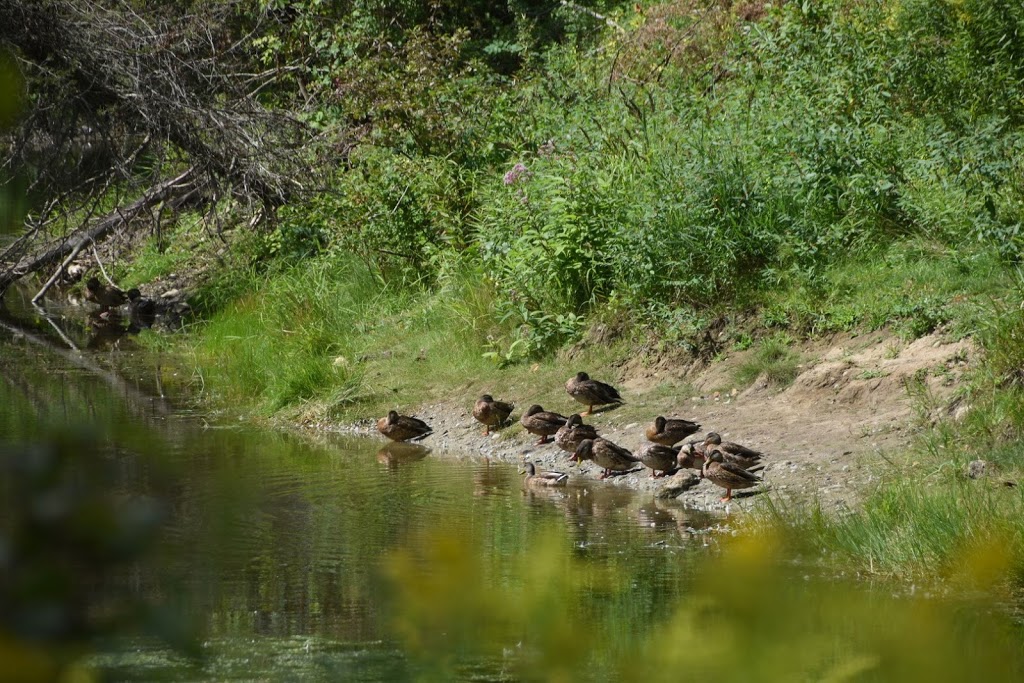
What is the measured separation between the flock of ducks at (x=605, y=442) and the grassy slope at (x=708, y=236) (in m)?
0.79

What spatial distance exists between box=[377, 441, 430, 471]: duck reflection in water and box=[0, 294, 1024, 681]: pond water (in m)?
0.04

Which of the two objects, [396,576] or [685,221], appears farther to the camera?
[685,221]

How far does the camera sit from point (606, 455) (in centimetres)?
959

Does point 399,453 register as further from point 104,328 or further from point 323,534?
point 104,328

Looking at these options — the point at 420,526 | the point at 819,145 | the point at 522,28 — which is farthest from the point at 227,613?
the point at 522,28

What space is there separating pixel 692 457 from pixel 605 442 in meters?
0.82

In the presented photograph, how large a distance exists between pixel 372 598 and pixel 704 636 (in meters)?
4.49

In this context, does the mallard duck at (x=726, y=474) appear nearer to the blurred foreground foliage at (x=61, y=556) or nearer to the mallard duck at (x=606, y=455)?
the mallard duck at (x=606, y=455)

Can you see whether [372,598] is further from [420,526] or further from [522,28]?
[522,28]

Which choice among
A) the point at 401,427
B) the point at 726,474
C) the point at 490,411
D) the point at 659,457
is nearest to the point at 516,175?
the point at 490,411

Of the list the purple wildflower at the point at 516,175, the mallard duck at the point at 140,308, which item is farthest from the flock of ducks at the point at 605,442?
the mallard duck at the point at 140,308

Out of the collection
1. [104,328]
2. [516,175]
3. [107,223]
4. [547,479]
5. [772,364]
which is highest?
[516,175]

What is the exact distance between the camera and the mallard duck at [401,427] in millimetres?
11320

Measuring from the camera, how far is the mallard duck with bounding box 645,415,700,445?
9.79 meters
